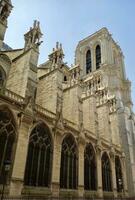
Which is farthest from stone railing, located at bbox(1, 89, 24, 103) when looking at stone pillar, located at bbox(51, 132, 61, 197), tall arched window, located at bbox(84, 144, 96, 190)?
tall arched window, located at bbox(84, 144, 96, 190)

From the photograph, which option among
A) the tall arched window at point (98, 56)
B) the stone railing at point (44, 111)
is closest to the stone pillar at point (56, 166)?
the stone railing at point (44, 111)

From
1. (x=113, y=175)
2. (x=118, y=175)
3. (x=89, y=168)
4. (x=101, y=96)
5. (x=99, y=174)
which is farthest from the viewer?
(x=101, y=96)

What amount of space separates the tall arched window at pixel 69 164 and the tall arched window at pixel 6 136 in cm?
518

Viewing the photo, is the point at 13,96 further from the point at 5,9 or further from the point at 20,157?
the point at 5,9

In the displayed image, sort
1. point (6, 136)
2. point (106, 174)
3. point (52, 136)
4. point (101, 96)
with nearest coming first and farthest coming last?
1. point (6, 136)
2. point (52, 136)
3. point (106, 174)
4. point (101, 96)

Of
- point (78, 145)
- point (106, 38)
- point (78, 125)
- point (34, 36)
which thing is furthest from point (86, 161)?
point (106, 38)

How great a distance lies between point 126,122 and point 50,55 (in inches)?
635

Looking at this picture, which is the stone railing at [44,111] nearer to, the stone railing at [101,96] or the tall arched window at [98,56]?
the stone railing at [101,96]

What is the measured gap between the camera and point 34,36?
1812cm

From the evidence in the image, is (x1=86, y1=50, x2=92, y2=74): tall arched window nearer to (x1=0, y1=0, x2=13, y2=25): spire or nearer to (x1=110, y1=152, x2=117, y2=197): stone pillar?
(x1=110, y1=152, x2=117, y2=197): stone pillar

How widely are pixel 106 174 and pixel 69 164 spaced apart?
23.8 feet

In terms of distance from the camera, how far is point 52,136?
50.3 feet

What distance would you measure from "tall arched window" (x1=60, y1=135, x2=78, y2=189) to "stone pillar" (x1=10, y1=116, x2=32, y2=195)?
4361 mm

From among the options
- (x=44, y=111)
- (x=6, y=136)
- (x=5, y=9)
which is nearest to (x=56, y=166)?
(x=44, y=111)
